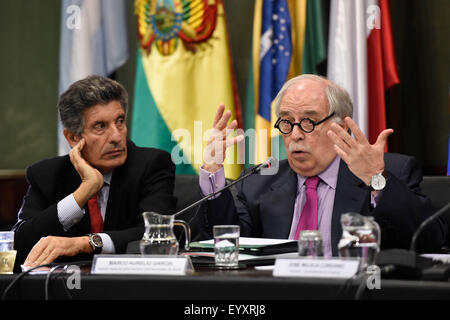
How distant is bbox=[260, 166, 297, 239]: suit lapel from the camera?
101 inches

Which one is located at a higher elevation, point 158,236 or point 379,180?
point 379,180

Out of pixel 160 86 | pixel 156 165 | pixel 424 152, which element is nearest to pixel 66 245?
pixel 156 165

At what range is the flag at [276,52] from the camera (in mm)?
3998

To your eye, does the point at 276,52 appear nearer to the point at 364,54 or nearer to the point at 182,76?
the point at 364,54

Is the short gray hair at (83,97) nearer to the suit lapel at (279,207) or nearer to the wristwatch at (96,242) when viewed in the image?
the wristwatch at (96,242)

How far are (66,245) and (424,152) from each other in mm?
2779

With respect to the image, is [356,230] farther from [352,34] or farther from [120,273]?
[352,34]

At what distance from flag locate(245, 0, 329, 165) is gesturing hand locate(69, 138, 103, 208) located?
138 centimetres

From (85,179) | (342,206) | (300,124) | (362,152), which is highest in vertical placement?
(300,124)

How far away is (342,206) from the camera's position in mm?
2459

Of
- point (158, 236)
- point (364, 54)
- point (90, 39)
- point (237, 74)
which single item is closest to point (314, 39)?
point (364, 54)

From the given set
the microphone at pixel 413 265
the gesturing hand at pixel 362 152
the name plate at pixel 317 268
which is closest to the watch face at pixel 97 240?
the gesturing hand at pixel 362 152

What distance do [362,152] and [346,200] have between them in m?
0.42

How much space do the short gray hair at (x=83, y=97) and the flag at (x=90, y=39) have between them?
142 cm
